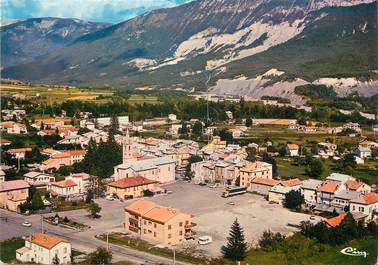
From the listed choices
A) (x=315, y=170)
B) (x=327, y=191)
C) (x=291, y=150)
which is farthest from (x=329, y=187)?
(x=291, y=150)

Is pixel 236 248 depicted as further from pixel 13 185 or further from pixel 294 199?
pixel 13 185

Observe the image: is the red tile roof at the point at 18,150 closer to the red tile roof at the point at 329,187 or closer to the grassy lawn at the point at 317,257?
the red tile roof at the point at 329,187

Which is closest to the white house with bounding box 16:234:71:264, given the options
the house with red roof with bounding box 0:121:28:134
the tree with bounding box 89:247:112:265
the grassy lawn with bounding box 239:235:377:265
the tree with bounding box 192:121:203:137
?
the tree with bounding box 89:247:112:265

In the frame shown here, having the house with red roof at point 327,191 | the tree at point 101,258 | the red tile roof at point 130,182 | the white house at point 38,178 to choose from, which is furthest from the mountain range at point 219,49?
the tree at point 101,258

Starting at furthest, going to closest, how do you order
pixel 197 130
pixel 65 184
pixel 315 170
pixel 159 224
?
pixel 197 130, pixel 315 170, pixel 65 184, pixel 159 224

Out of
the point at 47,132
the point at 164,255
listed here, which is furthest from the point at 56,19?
the point at 164,255

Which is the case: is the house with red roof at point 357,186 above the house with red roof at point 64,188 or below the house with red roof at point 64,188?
above
